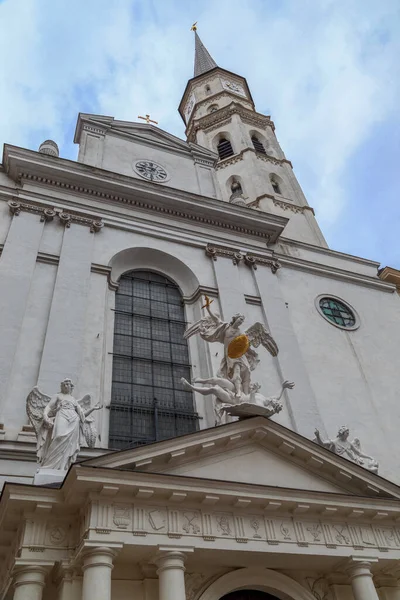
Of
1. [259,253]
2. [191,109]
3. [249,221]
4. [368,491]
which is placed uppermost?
[191,109]

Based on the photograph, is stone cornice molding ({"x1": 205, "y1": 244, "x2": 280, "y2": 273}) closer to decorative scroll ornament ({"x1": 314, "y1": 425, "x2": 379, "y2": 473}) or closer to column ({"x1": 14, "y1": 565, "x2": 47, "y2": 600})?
decorative scroll ornament ({"x1": 314, "y1": 425, "x2": 379, "y2": 473})

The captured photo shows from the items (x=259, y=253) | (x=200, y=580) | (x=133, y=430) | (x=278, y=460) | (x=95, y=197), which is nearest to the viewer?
(x=200, y=580)

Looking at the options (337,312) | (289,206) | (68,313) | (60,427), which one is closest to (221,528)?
(60,427)

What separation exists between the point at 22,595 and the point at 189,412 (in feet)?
19.2

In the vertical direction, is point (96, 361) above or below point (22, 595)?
above

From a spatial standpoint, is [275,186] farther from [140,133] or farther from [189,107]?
[189,107]

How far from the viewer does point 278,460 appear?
8727 millimetres

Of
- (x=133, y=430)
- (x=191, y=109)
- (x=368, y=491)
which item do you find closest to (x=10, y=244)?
(x=133, y=430)

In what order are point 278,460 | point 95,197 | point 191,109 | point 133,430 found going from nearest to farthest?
1. point 278,460
2. point 133,430
3. point 95,197
4. point 191,109

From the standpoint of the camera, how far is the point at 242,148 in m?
24.8

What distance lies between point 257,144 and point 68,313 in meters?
18.0

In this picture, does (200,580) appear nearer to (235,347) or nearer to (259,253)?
(235,347)

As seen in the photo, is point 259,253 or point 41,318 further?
point 259,253

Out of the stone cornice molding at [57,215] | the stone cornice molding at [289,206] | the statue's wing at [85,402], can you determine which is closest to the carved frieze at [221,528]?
the statue's wing at [85,402]
